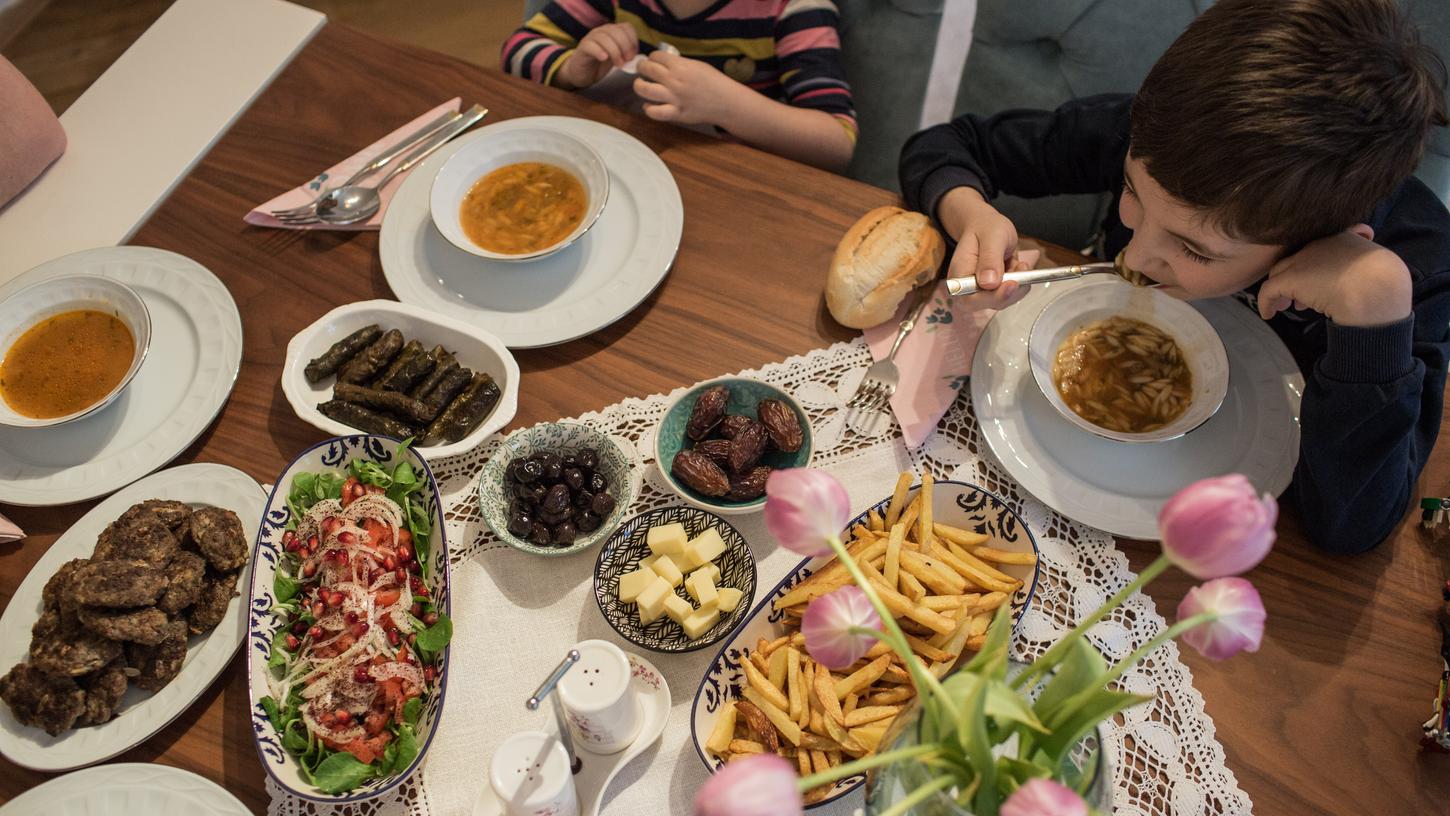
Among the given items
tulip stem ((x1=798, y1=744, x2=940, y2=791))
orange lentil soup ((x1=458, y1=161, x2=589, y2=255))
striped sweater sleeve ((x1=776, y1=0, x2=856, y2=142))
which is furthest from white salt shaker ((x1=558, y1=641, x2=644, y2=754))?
striped sweater sleeve ((x1=776, y1=0, x2=856, y2=142))

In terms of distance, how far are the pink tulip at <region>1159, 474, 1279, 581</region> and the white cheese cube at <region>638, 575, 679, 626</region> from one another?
85 centimetres

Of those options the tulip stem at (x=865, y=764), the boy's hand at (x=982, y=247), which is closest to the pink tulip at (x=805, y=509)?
the tulip stem at (x=865, y=764)

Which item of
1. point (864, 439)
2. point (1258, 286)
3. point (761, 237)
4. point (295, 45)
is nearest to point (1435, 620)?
point (1258, 286)

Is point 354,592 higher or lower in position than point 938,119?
higher

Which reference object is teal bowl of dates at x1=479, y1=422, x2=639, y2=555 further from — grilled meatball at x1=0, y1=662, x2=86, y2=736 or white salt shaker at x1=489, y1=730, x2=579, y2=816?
grilled meatball at x1=0, y1=662, x2=86, y2=736

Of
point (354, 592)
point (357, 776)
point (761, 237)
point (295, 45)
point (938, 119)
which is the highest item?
point (295, 45)

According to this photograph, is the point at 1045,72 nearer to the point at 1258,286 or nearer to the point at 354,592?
the point at 1258,286

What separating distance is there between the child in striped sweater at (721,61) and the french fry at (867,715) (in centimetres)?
137

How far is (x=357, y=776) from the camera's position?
1337mm

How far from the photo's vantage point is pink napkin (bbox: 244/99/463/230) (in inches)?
77.7

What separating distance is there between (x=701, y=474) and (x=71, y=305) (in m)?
1.30

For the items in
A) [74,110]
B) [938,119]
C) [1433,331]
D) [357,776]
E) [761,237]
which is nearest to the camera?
[357,776]

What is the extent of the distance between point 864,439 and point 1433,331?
1002mm

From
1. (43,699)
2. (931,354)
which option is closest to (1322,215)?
(931,354)
